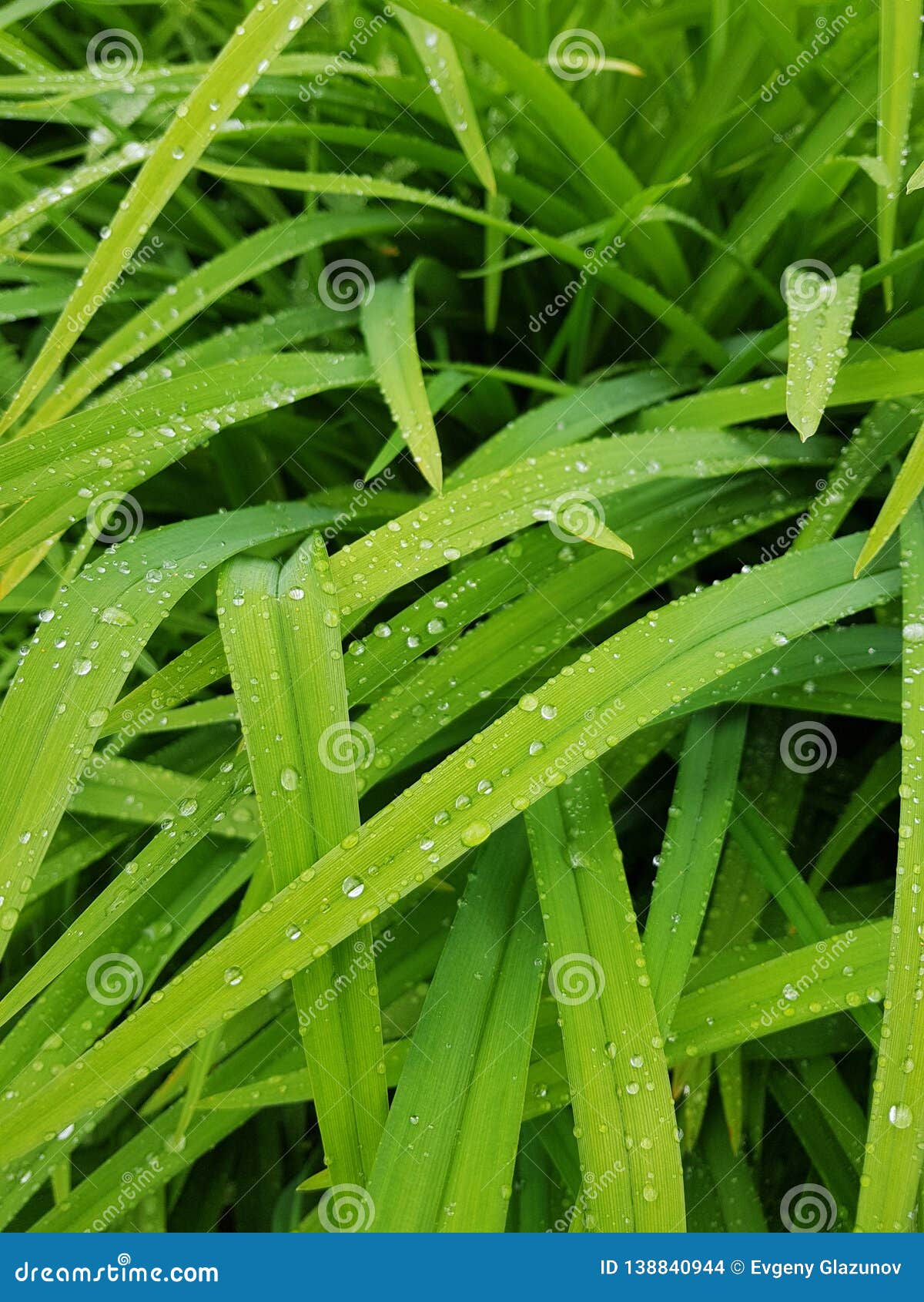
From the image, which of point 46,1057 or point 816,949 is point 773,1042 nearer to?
point 816,949

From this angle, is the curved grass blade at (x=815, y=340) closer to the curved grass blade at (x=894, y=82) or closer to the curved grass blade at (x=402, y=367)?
the curved grass blade at (x=894, y=82)

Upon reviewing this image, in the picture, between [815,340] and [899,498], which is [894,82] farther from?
[899,498]
